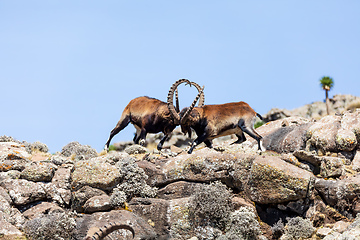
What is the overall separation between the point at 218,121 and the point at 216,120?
0.30ft

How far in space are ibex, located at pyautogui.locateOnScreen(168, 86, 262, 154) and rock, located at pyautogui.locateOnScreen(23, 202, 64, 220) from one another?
20.0 ft

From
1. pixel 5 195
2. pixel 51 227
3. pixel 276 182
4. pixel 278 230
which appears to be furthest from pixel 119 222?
pixel 276 182

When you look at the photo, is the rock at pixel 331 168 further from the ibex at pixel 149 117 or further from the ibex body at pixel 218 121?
the ibex at pixel 149 117

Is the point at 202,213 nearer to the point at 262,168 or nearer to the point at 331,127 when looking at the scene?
the point at 262,168

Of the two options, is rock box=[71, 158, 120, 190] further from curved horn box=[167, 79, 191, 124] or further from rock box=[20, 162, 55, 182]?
curved horn box=[167, 79, 191, 124]

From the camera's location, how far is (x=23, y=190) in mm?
16078

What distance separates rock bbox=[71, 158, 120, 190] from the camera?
54.5ft

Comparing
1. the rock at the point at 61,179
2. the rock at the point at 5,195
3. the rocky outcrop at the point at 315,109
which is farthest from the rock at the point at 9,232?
the rocky outcrop at the point at 315,109

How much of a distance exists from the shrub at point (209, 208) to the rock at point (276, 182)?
1.07 metres

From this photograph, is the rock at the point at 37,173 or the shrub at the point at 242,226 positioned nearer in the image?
the shrub at the point at 242,226

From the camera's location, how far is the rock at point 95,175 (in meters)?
16.6

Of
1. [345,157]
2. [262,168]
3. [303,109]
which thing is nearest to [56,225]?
[262,168]

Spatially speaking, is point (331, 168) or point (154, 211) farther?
point (331, 168)

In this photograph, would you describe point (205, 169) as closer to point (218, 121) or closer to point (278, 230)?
point (278, 230)
